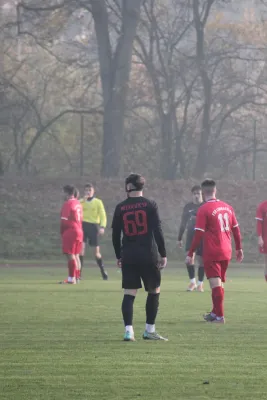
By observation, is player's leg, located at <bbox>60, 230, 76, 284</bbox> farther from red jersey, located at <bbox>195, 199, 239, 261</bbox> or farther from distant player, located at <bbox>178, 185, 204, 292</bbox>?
red jersey, located at <bbox>195, 199, 239, 261</bbox>

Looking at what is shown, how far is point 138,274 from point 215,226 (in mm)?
2674

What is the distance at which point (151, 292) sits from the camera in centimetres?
1205

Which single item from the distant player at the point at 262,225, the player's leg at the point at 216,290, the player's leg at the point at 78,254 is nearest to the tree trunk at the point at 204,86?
the player's leg at the point at 78,254

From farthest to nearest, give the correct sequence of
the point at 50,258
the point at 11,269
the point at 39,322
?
1. the point at 50,258
2. the point at 11,269
3. the point at 39,322

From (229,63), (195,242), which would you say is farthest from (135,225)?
(229,63)

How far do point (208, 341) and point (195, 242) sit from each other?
8.19 ft

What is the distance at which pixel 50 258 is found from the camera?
35.1 m

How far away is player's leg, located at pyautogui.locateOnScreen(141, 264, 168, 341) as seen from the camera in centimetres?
1196

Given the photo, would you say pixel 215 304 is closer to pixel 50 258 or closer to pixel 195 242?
pixel 195 242

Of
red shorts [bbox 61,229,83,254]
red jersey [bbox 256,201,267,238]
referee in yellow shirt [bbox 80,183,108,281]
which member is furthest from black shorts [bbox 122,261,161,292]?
referee in yellow shirt [bbox 80,183,108,281]

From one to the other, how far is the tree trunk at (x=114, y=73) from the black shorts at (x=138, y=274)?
100 ft

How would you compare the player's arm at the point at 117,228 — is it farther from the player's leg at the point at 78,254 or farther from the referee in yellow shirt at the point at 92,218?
the referee in yellow shirt at the point at 92,218

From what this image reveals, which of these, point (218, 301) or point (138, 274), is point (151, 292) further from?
point (218, 301)

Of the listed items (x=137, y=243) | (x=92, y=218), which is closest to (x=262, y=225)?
(x=92, y=218)
